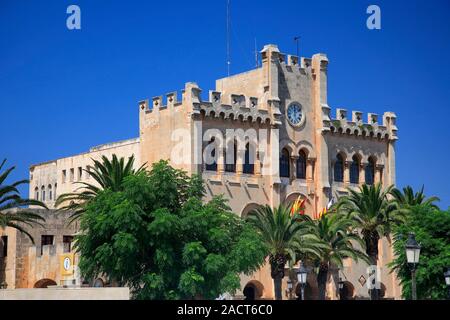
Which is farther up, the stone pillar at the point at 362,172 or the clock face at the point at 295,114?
the clock face at the point at 295,114

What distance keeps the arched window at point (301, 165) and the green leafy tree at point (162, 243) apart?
1511 centimetres

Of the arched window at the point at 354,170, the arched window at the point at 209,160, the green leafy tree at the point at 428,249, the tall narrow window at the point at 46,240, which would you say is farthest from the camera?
the arched window at the point at 354,170

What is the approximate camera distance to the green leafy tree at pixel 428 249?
4997cm

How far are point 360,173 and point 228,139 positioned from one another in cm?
1305

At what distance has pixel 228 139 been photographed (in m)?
59.5

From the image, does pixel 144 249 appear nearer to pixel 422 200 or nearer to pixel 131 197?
pixel 131 197

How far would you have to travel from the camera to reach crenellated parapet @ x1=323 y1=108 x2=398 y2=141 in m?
Result: 66.1

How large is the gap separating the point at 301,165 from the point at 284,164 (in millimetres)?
1884

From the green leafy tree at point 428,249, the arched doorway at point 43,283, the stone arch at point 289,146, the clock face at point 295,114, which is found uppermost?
the clock face at point 295,114

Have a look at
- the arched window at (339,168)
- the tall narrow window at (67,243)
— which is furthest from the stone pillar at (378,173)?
the tall narrow window at (67,243)

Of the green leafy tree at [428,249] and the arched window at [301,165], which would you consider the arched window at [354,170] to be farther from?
the green leafy tree at [428,249]

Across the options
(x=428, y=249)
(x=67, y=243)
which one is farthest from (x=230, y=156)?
(x=428, y=249)

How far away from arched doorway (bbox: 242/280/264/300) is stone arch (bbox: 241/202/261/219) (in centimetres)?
435

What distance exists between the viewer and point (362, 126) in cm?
6775
